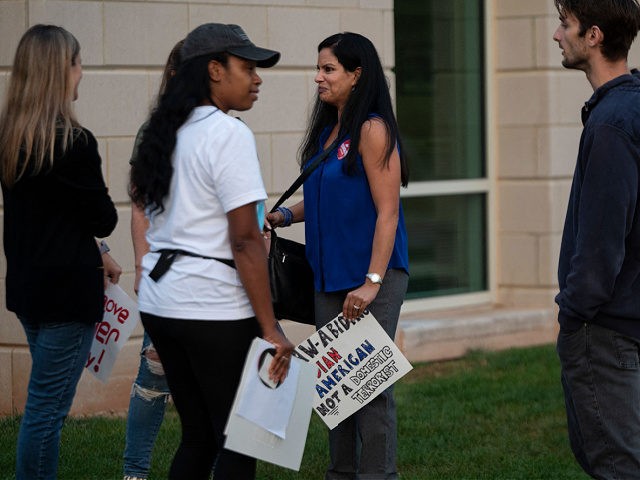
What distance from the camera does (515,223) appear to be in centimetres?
908

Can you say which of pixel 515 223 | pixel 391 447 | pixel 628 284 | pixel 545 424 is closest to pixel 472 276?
pixel 515 223

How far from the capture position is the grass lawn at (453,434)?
5.67 metres

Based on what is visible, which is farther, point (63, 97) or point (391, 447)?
point (391, 447)

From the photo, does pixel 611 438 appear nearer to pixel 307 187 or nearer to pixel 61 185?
pixel 307 187

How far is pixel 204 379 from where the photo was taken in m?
3.78

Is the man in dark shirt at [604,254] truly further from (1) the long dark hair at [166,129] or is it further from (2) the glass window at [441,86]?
(2) the glass window at [441,86]

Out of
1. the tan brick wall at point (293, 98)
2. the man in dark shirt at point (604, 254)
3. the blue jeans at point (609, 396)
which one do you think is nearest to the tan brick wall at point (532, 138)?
the tan brick wall at point (293, 98)

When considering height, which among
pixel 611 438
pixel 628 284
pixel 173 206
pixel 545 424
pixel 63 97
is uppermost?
pixel 63 97

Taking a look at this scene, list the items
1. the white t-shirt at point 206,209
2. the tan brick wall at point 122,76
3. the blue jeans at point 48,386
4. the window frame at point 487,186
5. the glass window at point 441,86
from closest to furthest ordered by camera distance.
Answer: the white t-shirt at point 206,209 < the blue jeans at point 48,386 < the tan brick wall at point 122,76 < the glass window at point 441,86 < the window frame at point 487,186

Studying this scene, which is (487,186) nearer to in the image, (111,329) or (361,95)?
(361,95)

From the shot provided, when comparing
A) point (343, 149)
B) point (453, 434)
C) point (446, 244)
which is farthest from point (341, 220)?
point (446, 244)

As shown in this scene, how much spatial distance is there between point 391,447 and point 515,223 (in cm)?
448

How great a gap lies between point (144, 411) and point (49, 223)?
104 cm

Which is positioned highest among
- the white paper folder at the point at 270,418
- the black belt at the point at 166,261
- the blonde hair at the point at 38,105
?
the blonde hair at the point at 38,105
